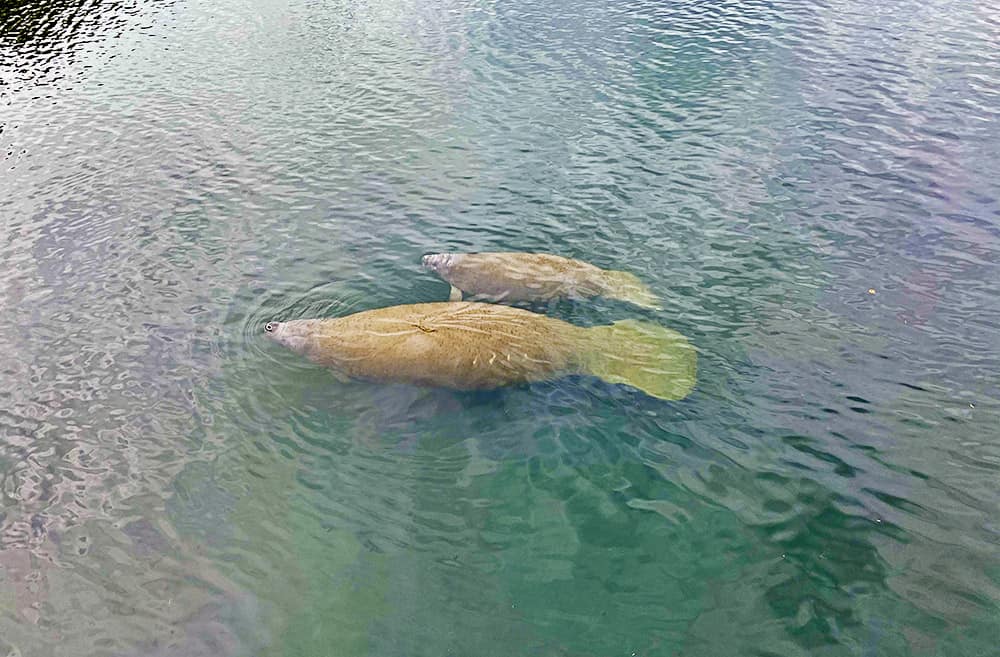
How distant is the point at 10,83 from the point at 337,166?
40.0 ft

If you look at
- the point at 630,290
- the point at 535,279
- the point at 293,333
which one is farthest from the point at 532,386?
the point at 293,333

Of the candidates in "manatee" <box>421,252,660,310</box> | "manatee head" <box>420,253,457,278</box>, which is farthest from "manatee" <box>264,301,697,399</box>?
"manatee head" <box>420,253,457,278</box>

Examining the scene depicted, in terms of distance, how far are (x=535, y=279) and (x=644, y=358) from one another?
2.22 metres

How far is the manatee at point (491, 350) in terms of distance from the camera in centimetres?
919

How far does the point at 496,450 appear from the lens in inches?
348

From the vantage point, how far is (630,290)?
1092 cm

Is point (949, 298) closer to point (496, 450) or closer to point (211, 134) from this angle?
point (496, 450)

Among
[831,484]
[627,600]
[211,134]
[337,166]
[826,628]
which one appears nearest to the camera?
[826,628]

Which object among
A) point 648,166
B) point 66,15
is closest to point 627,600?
point 648,166

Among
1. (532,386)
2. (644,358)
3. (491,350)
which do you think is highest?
(491,350)

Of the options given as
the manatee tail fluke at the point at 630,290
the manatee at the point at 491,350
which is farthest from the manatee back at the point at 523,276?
the manatee at the point at 491,350

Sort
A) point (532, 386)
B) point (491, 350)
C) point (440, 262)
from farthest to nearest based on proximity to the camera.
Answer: point (440, 262)
point (532, 386)
point (491, 350)

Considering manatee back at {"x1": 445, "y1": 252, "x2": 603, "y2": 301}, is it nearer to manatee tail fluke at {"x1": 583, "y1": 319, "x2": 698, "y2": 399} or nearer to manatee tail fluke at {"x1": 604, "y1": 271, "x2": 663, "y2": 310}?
manatee tail fluke at {"x1": 604, "y1": 271, "x2": 663, "y2": 310}

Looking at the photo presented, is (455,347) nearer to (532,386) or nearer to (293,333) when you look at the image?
(532,386)
